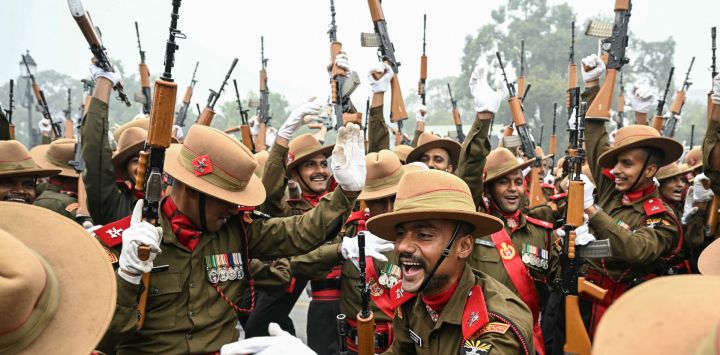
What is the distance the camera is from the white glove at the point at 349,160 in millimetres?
3602

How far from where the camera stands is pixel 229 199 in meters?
3.26

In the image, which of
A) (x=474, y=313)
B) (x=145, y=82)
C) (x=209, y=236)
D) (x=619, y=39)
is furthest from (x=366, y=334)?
(x=145, y=82)

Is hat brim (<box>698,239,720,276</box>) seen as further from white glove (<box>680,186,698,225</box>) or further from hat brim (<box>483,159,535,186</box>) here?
white glove (<box>680,186,698,225</box>)

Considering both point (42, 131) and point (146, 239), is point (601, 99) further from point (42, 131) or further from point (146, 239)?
point (42, 131)

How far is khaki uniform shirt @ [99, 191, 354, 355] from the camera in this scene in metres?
3.19

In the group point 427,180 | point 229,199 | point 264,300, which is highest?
point 427,180

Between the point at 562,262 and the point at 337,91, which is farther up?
the point at 337,91

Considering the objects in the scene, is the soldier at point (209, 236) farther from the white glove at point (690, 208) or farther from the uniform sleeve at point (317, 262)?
the white glove at point (690, 208)

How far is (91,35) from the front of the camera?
14.1 feet

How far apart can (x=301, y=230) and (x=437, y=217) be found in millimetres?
1126

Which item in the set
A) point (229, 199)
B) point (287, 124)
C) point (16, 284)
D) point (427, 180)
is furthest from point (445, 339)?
point (287, 124)

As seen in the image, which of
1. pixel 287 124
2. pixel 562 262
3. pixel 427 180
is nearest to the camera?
pixel 427 180

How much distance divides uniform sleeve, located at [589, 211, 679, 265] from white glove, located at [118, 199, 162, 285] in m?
3.34

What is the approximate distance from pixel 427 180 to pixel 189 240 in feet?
4.96
